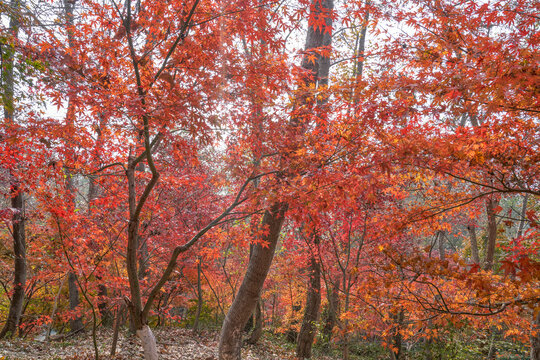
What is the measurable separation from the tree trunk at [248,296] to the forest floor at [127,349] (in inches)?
64.9

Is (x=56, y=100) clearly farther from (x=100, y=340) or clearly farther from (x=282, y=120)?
(x=100, y=340)

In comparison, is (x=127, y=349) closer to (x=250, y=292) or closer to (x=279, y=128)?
(x=250, y=292)

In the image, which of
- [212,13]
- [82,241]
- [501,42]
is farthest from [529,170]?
[82,241]

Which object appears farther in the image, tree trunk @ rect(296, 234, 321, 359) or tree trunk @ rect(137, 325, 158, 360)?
tree trunk @ rect(296, 234, 321, 359)

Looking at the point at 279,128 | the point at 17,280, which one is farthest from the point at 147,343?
the point at 17,280

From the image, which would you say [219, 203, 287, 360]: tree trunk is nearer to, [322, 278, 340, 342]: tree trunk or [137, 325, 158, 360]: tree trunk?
[322, 278, 340, 342]: tree trunk

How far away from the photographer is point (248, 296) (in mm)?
5363

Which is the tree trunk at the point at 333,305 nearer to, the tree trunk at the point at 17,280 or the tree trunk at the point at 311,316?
the tree trunk at the point at 311,316

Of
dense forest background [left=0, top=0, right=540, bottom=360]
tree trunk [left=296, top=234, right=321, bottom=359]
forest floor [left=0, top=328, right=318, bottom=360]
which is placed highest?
dense forest background [left=0, top=0, right=540, bottom=360]

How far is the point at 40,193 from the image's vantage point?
5480 millimetres

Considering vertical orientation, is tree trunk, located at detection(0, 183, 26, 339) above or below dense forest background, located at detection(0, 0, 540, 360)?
below

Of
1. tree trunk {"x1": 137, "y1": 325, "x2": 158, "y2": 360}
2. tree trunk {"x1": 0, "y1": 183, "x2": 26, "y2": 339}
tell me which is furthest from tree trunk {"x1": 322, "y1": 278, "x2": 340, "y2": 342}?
tree trunk {"x1": 0, "y1": 183, "x2": 26, "y2": 339}

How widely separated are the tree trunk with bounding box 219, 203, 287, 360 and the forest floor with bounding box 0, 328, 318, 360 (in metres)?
1.65

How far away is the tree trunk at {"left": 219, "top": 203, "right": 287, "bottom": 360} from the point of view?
532 centimetres
